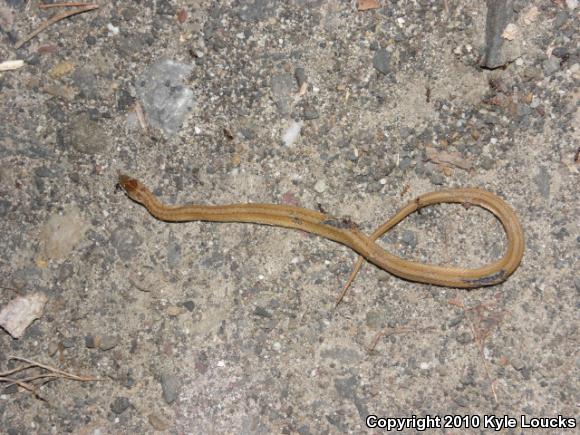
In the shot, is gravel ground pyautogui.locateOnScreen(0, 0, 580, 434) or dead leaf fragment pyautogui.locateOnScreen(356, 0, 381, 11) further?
dead leaf fragment pyautogui.locateOnScreen(356, 0, 381, 11)

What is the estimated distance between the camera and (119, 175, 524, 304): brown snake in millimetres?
4188

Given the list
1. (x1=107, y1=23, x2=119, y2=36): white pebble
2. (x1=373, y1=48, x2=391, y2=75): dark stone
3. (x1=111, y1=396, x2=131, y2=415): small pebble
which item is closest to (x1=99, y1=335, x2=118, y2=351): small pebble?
(x1=111, y1=396, x2=131, y2=415): small pebble

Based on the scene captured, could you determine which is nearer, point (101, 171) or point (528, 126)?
point (528, 126)

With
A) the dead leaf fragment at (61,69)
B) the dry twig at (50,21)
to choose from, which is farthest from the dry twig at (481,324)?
the dry twig at (50,21)

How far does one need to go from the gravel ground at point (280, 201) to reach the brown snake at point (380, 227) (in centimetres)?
10

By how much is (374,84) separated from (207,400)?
253 cm

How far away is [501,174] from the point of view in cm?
432

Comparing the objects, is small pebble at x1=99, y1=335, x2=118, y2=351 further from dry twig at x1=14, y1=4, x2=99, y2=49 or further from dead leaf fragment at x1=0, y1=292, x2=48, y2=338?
dry twig at x1=14, y1=4, x2=99, y2=49

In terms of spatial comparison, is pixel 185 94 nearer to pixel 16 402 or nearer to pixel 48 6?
pixel 48 6

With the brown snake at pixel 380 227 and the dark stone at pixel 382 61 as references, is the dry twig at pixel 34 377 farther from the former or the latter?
the dark stone at pixel 382 61

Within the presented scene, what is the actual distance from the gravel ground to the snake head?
11 centimetres

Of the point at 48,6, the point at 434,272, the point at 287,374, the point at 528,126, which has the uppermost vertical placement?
the point at 48,6

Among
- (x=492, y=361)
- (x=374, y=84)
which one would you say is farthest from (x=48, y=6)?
(x=492, y=361)

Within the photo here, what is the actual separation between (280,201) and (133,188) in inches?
41.1
